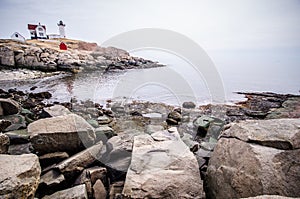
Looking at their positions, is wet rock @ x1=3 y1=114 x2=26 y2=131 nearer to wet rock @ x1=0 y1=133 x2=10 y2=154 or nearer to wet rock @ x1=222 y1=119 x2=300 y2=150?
wet rock @ x1=0 y1=133 x2=10 y2=154

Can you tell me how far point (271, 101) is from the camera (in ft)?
33.4

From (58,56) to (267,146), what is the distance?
3156cm

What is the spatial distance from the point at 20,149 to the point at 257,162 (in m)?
4.05

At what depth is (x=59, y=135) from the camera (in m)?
2.81

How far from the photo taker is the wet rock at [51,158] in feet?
8.86

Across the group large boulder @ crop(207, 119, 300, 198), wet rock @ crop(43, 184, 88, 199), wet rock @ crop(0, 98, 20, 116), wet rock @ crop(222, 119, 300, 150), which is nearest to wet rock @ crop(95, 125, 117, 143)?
wet rock @ crop(43, 184, 88, 199)

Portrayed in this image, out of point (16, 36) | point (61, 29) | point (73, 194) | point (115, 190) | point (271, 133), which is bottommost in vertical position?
point (115, 190)

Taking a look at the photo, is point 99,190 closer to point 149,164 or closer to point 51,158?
point 149,164

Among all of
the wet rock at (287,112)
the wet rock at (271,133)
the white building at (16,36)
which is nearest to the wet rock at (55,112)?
the wet rock at (271,133)

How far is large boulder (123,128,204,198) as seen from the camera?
77.1 inches

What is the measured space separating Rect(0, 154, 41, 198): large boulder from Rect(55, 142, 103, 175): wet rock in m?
0.51

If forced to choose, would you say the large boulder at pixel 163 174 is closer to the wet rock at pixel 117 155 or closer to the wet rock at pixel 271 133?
the wet rock at pixel 117 155

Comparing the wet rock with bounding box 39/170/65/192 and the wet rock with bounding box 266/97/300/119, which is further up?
the wet rock with bounding box 39/170/65/192

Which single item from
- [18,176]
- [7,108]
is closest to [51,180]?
[18,176]
